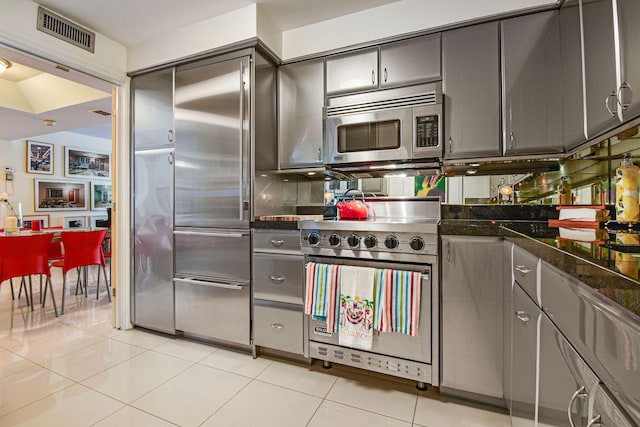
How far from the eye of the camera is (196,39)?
241 cm

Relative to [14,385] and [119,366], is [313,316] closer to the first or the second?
[119,366]

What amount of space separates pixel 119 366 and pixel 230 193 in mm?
1413

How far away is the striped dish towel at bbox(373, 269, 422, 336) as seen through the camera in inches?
65.6

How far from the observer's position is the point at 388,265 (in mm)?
1799

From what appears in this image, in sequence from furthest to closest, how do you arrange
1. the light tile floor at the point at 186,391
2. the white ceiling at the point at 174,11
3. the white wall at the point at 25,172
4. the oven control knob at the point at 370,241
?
the white wall at the point at 25,172 < the white ceiling at the point at 174,11 < the oven control knob at the point at 370,241 < the light tile floor at the point at 186,391

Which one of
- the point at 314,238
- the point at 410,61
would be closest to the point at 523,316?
the point at 314,238

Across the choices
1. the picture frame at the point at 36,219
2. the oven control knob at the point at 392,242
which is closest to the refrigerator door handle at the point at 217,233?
the oven control knob at the point at 392,242

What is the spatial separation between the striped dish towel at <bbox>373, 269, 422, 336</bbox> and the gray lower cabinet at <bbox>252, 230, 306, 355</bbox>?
0.54 meters

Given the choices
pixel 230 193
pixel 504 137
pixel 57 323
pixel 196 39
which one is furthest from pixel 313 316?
pixel 57 323

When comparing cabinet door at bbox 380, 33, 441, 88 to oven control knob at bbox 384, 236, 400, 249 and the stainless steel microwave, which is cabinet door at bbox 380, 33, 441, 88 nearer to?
the stainless steel microwave

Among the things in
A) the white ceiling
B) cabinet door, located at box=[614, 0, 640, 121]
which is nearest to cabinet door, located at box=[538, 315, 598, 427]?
cabinet door, located at box=[614, 0, 640, 121]

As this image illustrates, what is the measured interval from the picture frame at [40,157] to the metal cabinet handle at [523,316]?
7.93 m

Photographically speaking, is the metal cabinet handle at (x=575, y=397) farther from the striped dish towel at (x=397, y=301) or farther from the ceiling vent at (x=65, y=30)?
the ceiling vent at (x=65, y=30)

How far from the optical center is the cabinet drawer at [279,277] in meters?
2.02
